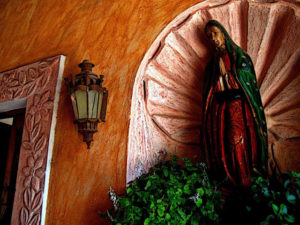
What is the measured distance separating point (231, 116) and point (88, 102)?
85 centimetres

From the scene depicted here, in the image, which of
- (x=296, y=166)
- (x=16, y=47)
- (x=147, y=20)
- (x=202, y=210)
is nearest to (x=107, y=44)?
(x=147, y=20)

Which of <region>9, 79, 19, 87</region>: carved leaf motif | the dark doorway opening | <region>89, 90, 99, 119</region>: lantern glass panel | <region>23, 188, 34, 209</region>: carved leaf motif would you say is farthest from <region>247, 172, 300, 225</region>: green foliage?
<region>9, 79, 19, 87</region>: carved leaf motif

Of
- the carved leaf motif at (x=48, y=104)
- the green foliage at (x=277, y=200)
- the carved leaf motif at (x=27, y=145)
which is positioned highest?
the carved leaf motif at (x=48, y=104)

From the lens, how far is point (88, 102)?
174 cm

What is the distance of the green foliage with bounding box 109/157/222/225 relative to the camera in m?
1.28

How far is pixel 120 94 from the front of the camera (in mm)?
1857

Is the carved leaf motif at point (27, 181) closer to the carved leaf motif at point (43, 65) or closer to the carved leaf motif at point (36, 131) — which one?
the carved leaf motif at point (36, 131)

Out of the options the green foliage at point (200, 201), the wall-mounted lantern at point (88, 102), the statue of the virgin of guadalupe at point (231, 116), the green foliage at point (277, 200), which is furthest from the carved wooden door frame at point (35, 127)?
the green foliage at point (277, 200)

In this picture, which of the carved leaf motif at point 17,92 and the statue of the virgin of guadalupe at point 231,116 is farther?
the carved leaf motif at point 17,92

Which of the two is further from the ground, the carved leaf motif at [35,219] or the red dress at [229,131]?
the red dress at [229,131]

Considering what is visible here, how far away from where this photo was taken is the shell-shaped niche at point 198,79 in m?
1.66

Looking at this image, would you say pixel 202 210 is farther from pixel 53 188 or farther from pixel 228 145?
pixel 53 188

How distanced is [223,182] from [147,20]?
117 centimetres

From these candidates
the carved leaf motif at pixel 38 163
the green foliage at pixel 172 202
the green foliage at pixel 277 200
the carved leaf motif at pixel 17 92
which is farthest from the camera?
the carved leaf motif at pixel 17 92
